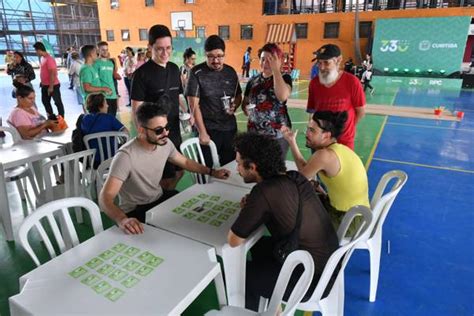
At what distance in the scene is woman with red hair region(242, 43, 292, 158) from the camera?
2.90 meters

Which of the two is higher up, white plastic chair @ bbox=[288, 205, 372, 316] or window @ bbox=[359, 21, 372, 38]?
window @ bbox=[359, 21, 372, 38]

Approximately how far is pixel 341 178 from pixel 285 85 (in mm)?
1115

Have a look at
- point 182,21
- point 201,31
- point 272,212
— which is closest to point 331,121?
point 272,212

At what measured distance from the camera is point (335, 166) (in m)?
2.09

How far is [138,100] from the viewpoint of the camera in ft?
9.58

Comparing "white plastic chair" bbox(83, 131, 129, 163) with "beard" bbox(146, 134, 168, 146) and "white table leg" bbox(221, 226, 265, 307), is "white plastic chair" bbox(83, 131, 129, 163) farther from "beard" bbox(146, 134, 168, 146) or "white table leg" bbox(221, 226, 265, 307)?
"white table leg" bbox(221, 226, 265, 307)

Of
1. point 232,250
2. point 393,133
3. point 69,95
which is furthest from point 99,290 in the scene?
point 69,95

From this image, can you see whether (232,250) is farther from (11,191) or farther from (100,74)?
(100,74)

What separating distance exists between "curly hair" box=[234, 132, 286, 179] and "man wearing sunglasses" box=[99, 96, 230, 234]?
70cm

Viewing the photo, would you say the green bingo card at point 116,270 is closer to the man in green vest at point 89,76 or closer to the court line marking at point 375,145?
the court line marking at point 375,145

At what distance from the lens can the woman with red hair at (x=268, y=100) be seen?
2.90 m

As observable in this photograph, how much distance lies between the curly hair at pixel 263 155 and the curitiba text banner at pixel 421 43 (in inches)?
691

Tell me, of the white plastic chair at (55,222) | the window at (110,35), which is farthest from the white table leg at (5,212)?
the window at (110,35)

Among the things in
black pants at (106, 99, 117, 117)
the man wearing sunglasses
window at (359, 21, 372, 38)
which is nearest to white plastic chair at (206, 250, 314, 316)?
the man wearing sunglasses
